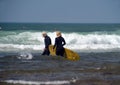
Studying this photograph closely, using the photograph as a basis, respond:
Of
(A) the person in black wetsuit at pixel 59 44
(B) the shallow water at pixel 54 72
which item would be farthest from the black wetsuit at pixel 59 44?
(B) the shallow water at pixel 54 72

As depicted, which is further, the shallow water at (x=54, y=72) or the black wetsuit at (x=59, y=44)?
the black wetsuit at (x=59, y=44)

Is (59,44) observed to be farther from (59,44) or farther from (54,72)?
(54,72)

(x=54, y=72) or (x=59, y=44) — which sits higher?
(x=59, y=44)

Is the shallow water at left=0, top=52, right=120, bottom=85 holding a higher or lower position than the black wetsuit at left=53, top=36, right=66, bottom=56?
lower

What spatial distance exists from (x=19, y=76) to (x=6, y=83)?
1.60 meters

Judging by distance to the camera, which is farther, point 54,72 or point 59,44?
point 59,44

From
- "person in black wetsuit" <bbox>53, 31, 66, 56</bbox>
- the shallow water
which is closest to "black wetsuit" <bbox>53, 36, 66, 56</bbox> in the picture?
"person in black wetsuit" <bbox>53, 31, 66, 56</bbox>

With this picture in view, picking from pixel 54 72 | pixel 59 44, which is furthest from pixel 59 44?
pixel 54 72

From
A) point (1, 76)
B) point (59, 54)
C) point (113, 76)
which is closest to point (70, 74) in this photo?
point (113, 76)

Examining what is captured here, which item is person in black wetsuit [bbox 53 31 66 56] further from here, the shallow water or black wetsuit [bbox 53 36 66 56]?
the shallow water

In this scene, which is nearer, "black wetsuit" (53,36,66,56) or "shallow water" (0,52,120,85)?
"shallow water" (0,52,120,85)

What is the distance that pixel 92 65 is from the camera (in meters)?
16.6

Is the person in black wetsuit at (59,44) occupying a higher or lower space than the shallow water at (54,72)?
higher

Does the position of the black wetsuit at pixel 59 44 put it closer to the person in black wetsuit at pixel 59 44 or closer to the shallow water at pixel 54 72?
the person in black wetsuit at pixel 59 44
